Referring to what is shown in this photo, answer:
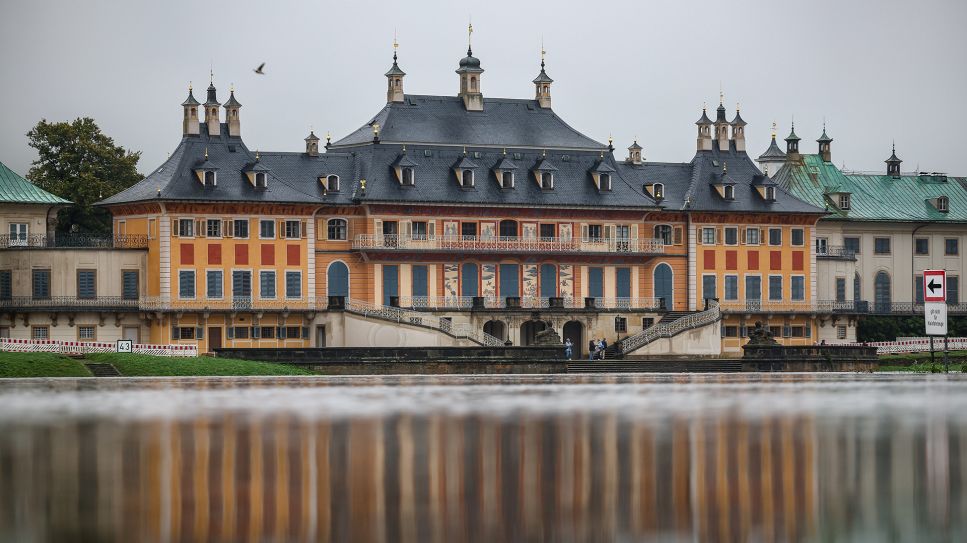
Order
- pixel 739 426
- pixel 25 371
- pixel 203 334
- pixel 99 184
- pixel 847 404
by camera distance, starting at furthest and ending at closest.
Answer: pixel 99 184 → pixel 203 334 → pixel 25 371 → pixel 847 404 → pixel 739 426

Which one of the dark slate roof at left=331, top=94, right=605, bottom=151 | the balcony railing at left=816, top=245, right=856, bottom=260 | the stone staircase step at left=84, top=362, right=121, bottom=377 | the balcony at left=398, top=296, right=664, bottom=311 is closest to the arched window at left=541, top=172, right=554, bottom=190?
the dark slate roof at left=331, top=94, right=605, bottom=151

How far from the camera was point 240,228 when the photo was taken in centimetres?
8056

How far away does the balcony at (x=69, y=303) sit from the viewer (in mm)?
77312

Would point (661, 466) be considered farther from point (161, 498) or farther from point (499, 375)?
point (499, 375)

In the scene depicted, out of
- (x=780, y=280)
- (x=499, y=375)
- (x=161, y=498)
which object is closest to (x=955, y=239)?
(x=780, y=280)

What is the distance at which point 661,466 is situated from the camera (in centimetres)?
2956

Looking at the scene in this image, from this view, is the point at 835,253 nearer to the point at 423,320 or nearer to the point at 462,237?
the point at 462,237

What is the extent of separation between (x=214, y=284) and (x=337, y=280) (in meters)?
6.19

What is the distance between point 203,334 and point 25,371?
2032 centimetres

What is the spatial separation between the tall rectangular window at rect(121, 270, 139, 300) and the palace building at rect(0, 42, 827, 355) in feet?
0.99

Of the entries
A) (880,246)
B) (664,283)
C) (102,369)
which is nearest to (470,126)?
(664,283)

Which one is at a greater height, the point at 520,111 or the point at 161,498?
the point at 520,111

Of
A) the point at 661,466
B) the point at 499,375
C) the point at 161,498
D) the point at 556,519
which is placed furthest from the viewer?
the point at 499,375

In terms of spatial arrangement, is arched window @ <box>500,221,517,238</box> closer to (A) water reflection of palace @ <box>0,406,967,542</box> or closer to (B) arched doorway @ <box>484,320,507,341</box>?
(B) arched doorway @ <box>484,320,507,341</box>
